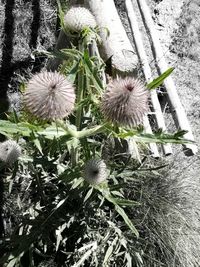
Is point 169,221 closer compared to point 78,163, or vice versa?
point 78,163

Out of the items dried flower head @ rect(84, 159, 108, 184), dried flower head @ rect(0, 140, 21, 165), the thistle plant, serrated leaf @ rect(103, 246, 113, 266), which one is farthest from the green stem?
serrated leaf @ rect(103, 246, 113, 266)

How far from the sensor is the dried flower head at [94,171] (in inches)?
101

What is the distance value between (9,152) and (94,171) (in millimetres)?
468

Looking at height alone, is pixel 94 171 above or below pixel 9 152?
below

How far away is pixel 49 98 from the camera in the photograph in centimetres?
227

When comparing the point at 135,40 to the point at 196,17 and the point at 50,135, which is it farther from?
the point at 50,135

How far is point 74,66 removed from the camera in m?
2.58

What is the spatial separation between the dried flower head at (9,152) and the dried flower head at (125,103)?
587 millimetres

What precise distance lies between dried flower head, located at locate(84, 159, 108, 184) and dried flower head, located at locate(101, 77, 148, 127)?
12.4 inches

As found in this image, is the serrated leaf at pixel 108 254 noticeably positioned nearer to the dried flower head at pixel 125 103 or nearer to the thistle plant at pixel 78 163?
the thistle plant at pixel 78 163

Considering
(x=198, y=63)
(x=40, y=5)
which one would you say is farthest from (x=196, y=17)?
(x=40, y=5)

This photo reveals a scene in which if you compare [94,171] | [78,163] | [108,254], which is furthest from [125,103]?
[108,254]

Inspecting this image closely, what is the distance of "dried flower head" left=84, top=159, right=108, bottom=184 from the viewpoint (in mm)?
2557

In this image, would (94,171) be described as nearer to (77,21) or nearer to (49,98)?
(49,98)
